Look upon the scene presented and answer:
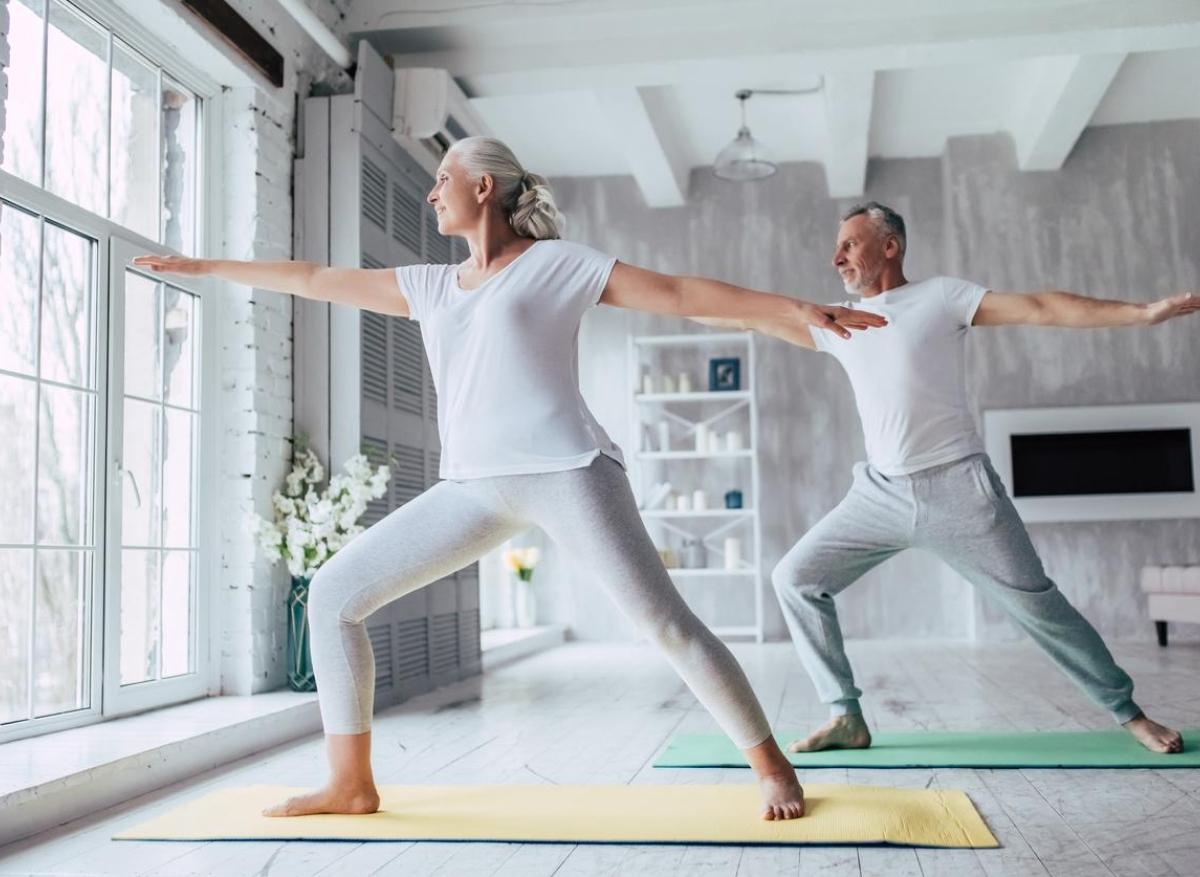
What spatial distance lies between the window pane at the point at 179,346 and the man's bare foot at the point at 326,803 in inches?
74.6

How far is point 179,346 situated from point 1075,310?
9.07 ft

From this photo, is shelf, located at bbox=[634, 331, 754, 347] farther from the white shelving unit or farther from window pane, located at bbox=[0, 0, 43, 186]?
window pane, located at bbox=[0, 0, 43, 186]

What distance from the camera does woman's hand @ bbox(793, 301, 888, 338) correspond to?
213 cm

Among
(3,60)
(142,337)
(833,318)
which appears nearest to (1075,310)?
(833,318)

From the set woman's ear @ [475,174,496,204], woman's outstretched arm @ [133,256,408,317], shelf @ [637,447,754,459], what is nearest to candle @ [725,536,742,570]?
shelf @ [637,447,754,459]

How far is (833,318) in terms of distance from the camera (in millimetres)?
2170

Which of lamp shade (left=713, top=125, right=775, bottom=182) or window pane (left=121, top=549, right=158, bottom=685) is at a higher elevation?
lamp shade (left=713, top=125, right=775, bottom=182)

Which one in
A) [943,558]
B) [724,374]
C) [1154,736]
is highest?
[724,374]

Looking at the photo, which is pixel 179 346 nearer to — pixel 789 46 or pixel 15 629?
pixel 15 629

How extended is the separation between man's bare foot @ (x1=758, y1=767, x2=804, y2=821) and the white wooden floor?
0.18m

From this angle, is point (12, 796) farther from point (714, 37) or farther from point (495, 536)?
point (714, 37)

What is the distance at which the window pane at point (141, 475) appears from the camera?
372cm

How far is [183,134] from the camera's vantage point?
415 centimetres

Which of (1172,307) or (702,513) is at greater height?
(1172,307)
